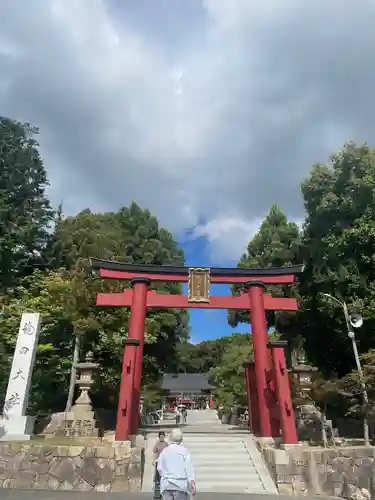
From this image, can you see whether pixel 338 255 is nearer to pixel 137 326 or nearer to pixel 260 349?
pixel 260 349

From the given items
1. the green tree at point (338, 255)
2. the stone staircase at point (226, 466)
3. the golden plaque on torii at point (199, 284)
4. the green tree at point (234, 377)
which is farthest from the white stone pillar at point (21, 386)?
the green tree at point (234, 377)

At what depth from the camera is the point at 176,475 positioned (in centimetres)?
437

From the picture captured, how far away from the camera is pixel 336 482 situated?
10.5 meters

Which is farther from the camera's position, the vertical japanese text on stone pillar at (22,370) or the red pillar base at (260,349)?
the red pillar base at (260,349)

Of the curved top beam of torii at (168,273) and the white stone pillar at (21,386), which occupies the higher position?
the curved top beam of torii at (168,273)

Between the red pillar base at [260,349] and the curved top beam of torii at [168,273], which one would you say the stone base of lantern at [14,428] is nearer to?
the curved top beam of torii at [168,273]

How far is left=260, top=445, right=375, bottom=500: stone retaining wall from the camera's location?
34.0 ft

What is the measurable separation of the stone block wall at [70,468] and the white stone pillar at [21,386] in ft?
6.27

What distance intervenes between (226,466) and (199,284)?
236 inches

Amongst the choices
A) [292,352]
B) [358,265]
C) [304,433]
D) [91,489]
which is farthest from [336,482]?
[292,352]

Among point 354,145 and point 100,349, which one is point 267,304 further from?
point 354,145

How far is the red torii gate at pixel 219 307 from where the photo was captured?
498 inches

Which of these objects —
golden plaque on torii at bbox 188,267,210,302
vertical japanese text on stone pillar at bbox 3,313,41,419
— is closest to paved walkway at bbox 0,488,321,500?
vertical japanese text on stone pillar at bbox 3,313,41,419

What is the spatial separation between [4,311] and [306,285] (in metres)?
16.1
